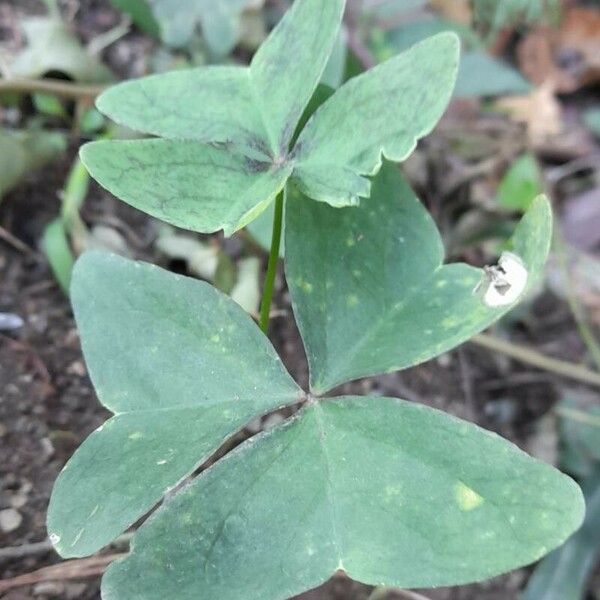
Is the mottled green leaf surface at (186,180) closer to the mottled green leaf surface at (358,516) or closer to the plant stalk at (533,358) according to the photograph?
the mottled green leaf surface at (358,516)

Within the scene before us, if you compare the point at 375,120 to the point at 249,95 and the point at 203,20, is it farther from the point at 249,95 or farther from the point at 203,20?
the point at 203,20

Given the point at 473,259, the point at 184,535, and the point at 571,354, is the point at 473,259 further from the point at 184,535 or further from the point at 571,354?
the point at 184,535

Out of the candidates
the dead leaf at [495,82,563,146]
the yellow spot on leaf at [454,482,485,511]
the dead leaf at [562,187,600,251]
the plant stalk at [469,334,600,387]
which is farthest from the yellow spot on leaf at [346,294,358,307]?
the dead leaf at [495,82,563,146]

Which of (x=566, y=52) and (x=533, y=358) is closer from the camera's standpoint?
(x=533, y=358)

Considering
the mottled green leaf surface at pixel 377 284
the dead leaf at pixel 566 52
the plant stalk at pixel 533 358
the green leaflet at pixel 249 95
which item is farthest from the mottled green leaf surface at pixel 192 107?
the dead leaf at pixel 566 52

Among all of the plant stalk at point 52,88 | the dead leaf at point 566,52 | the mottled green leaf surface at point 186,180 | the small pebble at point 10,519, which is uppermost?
the mottled green leaf surface at point 186,180

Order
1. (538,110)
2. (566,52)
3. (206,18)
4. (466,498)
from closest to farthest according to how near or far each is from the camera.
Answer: (466,498)
(206,18)
(538,110)
(566,52)

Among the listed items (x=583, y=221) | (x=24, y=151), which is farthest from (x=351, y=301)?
(x=583, y=221)
